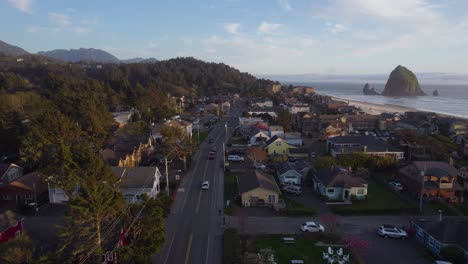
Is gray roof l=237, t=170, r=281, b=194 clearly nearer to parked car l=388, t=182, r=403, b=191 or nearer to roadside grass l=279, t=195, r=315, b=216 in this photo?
roadside grass l=279, t=195, r=315, b=216

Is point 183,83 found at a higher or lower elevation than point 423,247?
higher

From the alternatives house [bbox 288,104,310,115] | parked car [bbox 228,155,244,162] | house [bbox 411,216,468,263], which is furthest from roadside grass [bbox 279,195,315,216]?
house [bbox 288,104,310,115]

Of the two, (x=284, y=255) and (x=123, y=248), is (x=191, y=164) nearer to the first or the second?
(x=284, y=255)

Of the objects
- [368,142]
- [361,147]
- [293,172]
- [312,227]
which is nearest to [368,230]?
[312,227]

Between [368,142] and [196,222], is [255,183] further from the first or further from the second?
[368,142]

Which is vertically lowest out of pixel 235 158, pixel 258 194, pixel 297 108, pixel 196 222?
pixel 196 222

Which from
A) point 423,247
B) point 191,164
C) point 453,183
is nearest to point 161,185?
point 191,164

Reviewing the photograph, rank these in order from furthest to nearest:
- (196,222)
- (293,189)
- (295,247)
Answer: (293,189) < (196,222) < (295,247)
